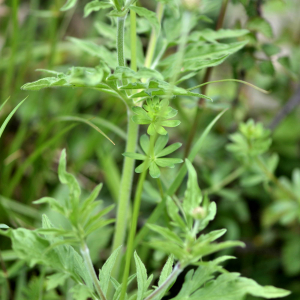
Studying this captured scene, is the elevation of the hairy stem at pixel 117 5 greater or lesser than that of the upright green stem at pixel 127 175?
greater

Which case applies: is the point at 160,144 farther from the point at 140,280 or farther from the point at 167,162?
the point at 140,280

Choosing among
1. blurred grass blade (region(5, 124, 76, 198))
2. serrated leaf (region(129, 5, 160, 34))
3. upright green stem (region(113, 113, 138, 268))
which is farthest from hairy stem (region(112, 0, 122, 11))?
blurred grass blade (region(5, 124, 76, 198))

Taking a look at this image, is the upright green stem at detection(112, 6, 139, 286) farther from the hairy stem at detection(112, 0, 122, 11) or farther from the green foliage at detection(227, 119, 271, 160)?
the green foliage at detection(227, 119, 271, 160)

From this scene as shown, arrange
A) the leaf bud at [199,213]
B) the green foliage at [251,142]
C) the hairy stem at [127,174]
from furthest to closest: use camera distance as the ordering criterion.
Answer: the green foliage at [251,142] → the hairy stem at [127,174] → the leaf bud at [199,213]

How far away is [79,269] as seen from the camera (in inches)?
21.2

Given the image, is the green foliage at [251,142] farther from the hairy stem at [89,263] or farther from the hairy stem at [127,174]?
the hairy stem at [89,263]

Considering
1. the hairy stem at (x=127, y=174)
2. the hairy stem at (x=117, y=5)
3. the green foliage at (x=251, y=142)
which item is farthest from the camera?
the green foliage at (x=251, y=142)

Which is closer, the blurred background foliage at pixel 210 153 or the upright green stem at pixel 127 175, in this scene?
the upright green stem at pixel 127 175

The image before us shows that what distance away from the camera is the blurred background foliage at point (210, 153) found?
3.22 feet

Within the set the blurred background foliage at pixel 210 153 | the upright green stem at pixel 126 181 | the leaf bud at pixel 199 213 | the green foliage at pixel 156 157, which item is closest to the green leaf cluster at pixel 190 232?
the leaf bud at pixel 199 213

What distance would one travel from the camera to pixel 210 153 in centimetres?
132

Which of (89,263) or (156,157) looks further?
(156,157)

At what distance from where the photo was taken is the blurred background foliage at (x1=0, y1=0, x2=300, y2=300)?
→ 0.98 metres

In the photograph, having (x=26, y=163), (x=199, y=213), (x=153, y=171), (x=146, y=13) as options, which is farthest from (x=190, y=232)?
(x=26, y=163)
